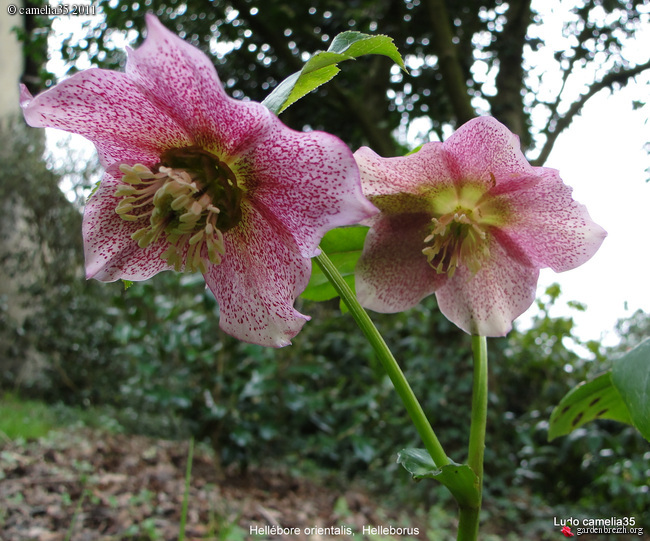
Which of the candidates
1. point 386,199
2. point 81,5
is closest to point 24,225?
point 81,5

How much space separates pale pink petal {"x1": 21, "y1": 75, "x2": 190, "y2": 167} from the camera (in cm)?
39

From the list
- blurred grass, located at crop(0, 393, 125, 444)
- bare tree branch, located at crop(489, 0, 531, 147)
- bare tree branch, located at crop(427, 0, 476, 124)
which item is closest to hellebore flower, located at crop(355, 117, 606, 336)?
bare tree branch, located at crop(427, 0, 476, 124)

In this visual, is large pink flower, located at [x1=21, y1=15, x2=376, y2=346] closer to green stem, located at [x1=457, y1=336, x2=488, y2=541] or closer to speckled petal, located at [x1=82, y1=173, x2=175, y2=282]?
speckled petal, located at [x1=82, y1=173, x2=175, y2=282]

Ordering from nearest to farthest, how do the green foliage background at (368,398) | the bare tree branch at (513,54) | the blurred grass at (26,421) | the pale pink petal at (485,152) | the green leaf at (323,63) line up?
the green leaf at (323,63) < the pale pink petal at (485,152) < the green foliage background at (368,398) < the blurred grass at (26,421) < the bare tree branch at (513,54)

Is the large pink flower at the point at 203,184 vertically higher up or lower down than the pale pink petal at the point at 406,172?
lower down

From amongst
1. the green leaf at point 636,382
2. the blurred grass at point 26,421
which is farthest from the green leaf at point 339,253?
the blurred grass at point 26,421

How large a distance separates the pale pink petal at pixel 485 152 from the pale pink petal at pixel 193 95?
0.59 feet

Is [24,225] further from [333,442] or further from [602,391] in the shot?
[602,391]

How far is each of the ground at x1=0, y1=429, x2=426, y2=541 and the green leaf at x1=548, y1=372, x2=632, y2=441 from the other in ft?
4.16

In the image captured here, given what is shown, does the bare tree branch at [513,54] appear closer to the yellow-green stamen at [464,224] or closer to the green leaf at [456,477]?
the yellow-green stamen at [464,224]

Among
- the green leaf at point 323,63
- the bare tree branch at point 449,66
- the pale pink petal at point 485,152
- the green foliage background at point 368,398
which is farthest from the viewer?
the bare tree branch at point 449,66

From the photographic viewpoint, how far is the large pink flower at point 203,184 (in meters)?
0.38

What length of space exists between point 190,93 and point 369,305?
0.75 ft

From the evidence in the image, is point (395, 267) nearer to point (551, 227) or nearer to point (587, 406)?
point (551, 227)
